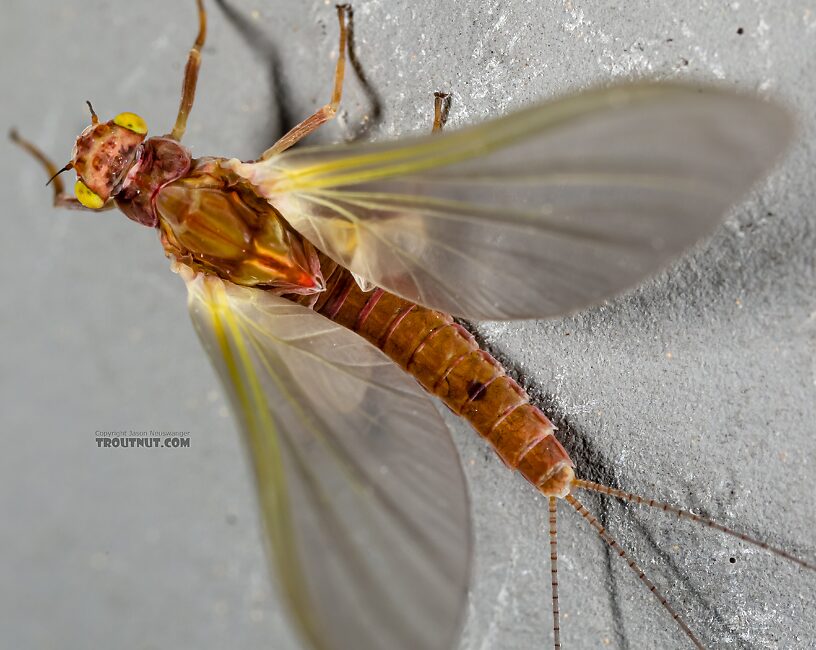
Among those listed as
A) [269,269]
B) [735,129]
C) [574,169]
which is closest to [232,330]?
[269,269]

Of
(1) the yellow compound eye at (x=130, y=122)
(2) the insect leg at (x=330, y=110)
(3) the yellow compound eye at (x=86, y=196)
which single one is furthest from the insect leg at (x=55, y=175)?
(2) the insect leg at (x=330, y=110)

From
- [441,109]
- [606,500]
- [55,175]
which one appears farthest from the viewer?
[55,175]

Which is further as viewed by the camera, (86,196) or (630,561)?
(86,196)

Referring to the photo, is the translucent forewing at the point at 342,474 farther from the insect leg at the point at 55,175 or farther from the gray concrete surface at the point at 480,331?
the insect leg at the point at 55,175

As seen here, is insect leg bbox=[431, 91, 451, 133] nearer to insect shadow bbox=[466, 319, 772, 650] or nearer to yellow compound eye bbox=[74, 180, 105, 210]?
insect shadow bbox=[466, 319, 772, 650]

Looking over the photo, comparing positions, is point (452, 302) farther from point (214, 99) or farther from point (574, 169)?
point (214, 99)

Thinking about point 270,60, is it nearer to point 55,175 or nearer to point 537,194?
point 55,175

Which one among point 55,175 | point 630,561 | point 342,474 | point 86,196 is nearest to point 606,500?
point 630,561
